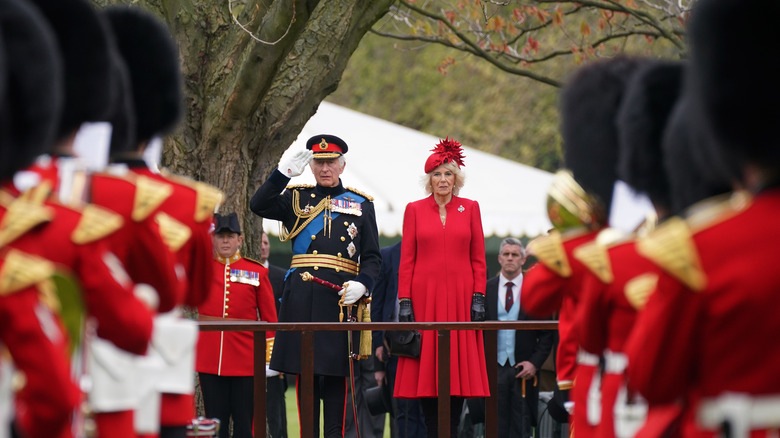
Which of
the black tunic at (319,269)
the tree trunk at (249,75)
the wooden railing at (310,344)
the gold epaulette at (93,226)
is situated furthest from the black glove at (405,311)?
the gold epaulette at (93,226)

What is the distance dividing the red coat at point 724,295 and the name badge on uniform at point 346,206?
488 cm

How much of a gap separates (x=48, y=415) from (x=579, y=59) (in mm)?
9384

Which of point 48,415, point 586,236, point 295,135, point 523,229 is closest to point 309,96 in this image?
point 295,135

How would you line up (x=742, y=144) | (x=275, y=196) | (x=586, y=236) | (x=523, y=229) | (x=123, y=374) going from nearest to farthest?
(x=742, y=144) → (x=123, y=374) → (x=586, y=236) → (x=275, y=196) → (x=523, y=229)

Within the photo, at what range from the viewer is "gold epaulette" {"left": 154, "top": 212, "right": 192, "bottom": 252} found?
4.05m

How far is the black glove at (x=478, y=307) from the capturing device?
7.84m

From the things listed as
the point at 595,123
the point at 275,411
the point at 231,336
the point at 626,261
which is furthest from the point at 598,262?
the point at 275,411

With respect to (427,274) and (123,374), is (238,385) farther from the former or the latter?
(123,374)

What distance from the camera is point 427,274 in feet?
25.8

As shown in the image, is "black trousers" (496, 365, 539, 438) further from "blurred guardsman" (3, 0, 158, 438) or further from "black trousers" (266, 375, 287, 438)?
"blurred guardsman" (3, 0, 158, 438)

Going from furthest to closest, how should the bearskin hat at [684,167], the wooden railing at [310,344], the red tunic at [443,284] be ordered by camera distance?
1. the red tunic at [443,284]
2. the wooden railing at [310,344]
3. the bearskin hat at [684,167]

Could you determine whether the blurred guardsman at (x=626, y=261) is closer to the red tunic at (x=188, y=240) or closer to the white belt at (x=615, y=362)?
the white belt at (x=615, y=362)

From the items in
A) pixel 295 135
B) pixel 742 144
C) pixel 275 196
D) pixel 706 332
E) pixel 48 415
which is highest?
pixel 295 135

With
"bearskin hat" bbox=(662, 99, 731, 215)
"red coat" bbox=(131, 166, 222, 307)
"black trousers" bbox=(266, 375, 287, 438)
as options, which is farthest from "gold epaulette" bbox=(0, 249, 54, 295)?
"black trousers" bbox=(266, 375, 287, 438)
